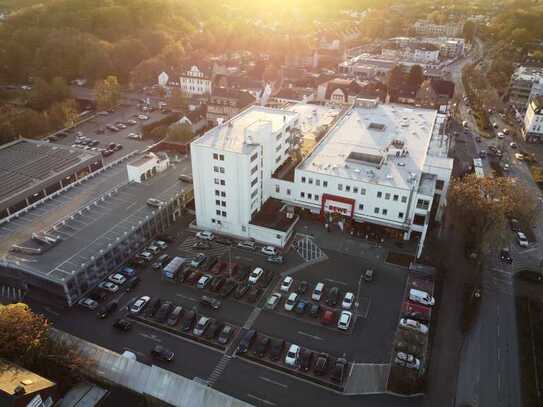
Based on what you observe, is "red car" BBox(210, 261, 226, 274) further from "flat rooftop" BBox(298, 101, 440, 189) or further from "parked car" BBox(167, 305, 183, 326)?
"flat rooftop" BBox(298, 101, 440, 189)

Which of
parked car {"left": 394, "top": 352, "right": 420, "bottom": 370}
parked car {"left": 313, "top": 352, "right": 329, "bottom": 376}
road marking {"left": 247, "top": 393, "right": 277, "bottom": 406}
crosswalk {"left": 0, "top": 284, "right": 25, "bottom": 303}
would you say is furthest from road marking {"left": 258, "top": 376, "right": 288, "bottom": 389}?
crosswalk {"left": 0, "top": 284, "right": 25, "bottom": 303}

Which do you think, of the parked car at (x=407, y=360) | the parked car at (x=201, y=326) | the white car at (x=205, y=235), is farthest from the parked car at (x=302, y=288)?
the white car at (x=205, y=235)

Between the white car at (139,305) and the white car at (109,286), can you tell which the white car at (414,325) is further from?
the white car at (109,286)

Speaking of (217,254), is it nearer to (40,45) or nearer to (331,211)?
(331,211)

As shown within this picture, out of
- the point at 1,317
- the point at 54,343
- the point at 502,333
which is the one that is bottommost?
the point at 502,333

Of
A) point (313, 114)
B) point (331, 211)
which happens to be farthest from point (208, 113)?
point (331, 211)

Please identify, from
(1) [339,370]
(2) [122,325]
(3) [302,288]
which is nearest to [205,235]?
(3) [302,288]
